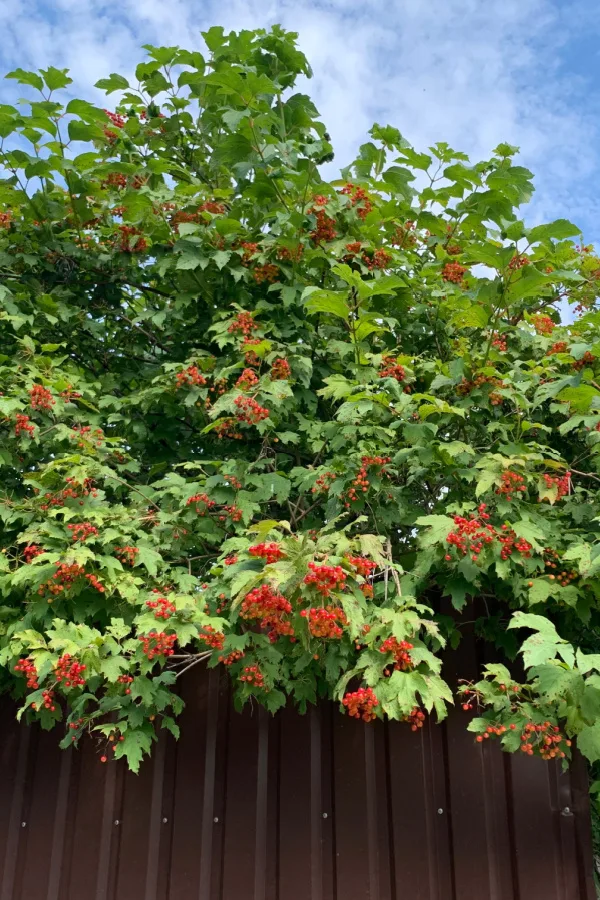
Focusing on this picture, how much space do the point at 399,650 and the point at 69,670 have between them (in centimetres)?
135

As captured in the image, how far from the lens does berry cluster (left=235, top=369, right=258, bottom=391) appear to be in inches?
143

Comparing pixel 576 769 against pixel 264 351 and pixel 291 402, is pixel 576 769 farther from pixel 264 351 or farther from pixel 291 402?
pixel 264 351

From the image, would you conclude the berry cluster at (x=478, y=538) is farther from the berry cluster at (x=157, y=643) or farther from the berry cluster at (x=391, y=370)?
the berry cluster at (x=157, y=643)

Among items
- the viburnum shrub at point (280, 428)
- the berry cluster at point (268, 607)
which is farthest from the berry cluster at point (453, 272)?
the berry cluster at point (268, 607)

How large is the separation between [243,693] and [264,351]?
1817 mm

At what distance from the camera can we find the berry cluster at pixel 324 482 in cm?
337

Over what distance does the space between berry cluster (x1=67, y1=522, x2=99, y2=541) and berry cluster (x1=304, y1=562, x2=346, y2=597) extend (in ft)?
4.49

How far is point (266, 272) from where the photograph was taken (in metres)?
4.23

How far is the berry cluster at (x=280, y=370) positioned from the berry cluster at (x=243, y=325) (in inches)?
11.4

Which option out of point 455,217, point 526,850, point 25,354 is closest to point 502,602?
point 526,850

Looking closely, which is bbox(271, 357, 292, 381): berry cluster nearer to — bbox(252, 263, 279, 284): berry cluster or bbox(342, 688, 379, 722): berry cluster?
bbox(252, 263, 279, 284): berry cluster

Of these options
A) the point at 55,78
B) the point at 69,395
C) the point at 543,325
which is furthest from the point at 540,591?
the point at 55,78

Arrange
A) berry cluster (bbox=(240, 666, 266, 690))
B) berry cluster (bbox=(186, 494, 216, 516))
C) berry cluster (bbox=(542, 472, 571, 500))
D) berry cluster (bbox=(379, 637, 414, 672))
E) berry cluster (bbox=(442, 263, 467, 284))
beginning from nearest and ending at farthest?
berry cluster (bbox=(379, 637, 414, 672))
berry cluster (bbox=(240, 666, 266, 690))
berry cluster (bbox=(542, 472, 571, 500))
berry cluster (bbox=(186, 494, 216, 516))
berry cluster (bbox=(442, 263, 467, 284))

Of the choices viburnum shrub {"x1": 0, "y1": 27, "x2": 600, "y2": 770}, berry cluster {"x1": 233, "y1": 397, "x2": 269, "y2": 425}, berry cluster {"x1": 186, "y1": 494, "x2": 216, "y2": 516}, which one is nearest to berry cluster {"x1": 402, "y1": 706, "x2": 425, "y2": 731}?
viburnum shrub {"x1": 0, "y1": 27, "x2": 600, "y2": 770}
